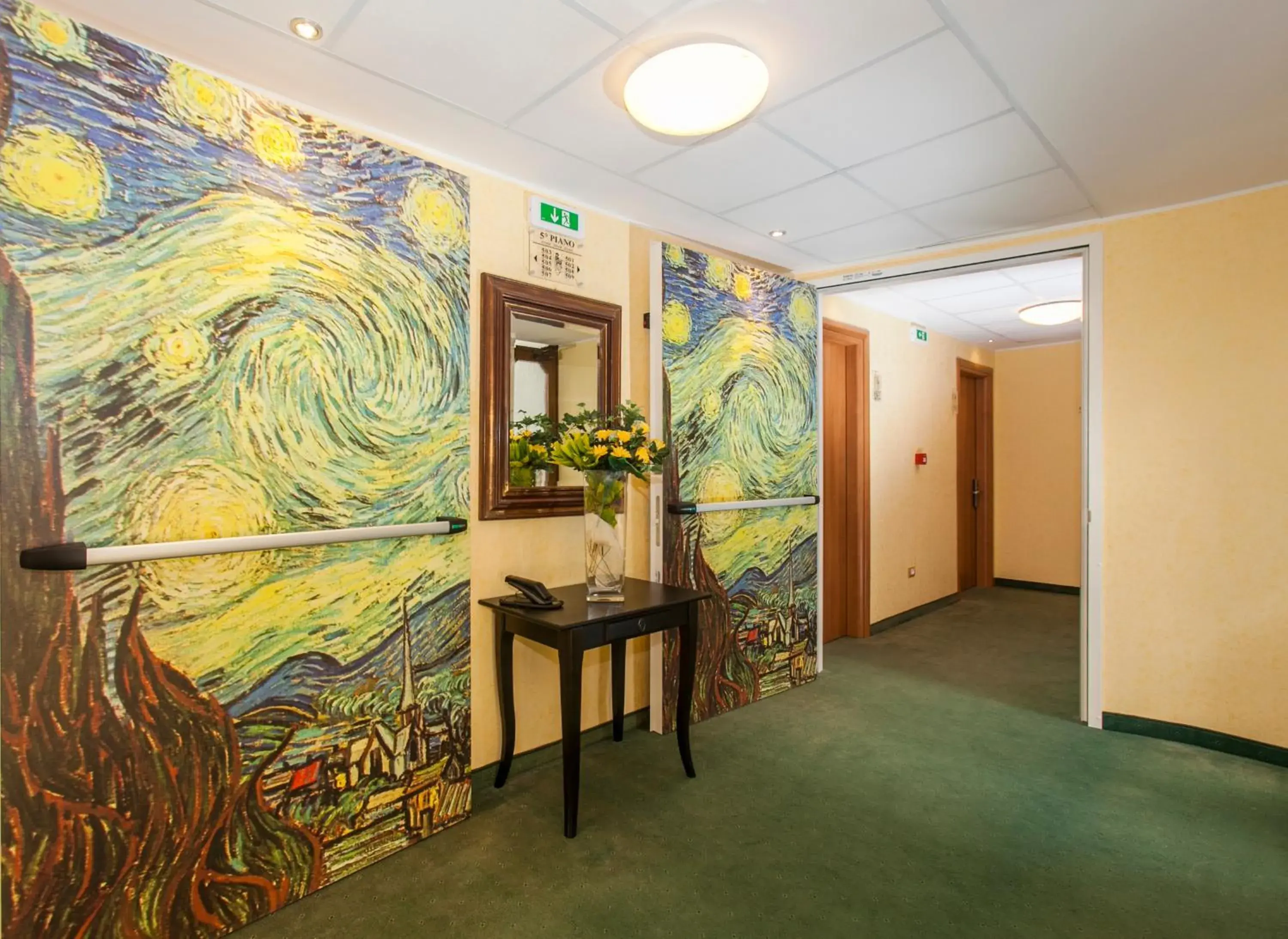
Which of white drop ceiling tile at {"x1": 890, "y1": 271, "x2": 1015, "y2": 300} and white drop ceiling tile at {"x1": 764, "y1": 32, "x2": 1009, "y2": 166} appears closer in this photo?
white drop ceiling tile at {"x1": 764, "y1": 32, "x2": 1009, "y2": 166}

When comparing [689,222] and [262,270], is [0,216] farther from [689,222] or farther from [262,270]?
[689,222]

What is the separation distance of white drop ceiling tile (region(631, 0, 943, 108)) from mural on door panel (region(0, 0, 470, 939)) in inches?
43.8

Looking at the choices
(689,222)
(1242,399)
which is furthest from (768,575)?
(1242,399)

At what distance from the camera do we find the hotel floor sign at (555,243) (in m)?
2.80

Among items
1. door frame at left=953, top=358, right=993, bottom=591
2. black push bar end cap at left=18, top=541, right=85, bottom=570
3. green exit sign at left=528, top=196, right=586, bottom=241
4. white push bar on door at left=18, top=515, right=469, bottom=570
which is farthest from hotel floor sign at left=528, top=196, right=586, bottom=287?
door frame at left=953, top=358, right=993, bottom=591

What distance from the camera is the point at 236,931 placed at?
1.85 meters

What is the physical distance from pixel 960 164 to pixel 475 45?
190cm

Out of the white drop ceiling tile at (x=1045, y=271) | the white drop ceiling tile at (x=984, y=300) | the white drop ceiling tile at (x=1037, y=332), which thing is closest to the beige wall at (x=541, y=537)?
the white drop ceiling tile at (x=1045, y=271)

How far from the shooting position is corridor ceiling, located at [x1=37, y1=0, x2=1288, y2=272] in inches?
67.8

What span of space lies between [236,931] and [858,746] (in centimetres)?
246

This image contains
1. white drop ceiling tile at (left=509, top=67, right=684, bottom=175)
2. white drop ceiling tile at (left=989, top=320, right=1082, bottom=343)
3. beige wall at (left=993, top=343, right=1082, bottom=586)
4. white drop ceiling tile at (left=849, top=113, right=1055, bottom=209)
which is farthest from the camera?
beige wall at (left=993, top=343, right=1082, bottom=586)

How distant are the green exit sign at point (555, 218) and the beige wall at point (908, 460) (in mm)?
2202

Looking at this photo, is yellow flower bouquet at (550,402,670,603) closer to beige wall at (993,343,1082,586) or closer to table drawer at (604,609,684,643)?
table drawer at (604,609,684,643)

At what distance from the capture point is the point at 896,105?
7.12 ft
